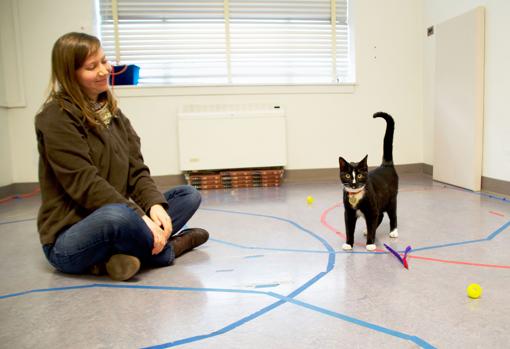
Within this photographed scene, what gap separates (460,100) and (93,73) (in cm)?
282

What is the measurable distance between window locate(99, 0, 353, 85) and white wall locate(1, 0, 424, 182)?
218 millimetres

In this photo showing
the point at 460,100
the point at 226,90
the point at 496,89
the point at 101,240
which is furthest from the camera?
the point at 226,90

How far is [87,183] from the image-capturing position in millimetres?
1393

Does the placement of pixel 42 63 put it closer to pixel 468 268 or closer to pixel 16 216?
pixel 16 216

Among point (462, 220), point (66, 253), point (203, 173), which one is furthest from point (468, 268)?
point (203, 173)

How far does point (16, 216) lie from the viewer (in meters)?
2.73

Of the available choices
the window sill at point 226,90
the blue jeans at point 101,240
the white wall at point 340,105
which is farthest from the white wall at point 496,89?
the blue jeans at point 101,240

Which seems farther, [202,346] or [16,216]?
[16,216]

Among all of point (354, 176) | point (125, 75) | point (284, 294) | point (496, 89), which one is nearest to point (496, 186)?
point (496, 89)

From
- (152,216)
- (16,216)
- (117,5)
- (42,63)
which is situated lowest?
(16,216)

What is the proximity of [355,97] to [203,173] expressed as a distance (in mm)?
1684

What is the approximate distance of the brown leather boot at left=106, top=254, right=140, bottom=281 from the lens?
1452 millimetres

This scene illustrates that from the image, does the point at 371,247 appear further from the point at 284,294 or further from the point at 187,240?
the point at 187,240

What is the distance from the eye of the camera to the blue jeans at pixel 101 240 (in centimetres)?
136
